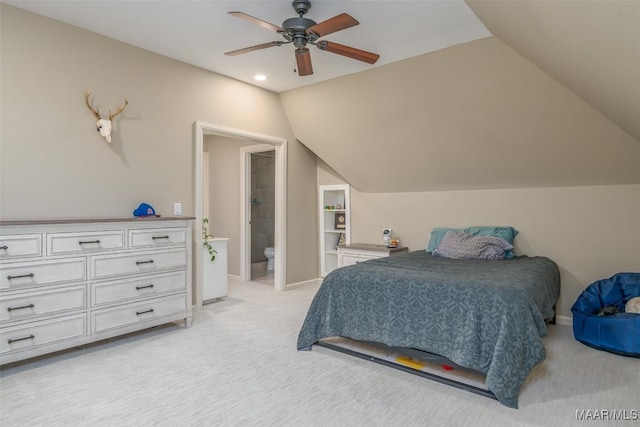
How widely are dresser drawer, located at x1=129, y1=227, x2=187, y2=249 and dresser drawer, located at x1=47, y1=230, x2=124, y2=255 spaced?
0.35 feet

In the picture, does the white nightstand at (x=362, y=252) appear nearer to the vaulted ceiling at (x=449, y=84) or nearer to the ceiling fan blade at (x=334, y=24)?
the vaulted ceiling at (x=449, y=84)

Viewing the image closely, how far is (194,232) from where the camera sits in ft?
13.6

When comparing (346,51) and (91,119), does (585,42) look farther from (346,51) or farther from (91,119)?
(91,119)

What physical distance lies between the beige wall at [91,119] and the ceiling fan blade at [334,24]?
194 cm

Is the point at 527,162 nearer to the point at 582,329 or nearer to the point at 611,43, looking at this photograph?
the point at 582,329

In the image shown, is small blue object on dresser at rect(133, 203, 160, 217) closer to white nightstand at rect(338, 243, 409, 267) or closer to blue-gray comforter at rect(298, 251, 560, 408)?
blue-gray comforter at rect(298, 251, 560, 408)

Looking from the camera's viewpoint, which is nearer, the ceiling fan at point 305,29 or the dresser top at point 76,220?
the ceiling fan at point 305,29

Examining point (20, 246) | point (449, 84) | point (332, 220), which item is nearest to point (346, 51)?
point (449, 84)

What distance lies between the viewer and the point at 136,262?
3291 millimetres

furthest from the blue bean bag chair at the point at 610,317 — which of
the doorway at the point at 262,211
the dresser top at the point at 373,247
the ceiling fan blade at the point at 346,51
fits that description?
the doorway at the point at 262,211

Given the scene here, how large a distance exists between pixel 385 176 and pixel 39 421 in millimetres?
4073

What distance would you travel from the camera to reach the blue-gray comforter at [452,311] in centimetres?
Answer: 232

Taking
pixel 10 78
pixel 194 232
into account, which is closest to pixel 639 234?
pixel 194 232

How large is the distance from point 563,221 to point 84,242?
4414 millimetres
